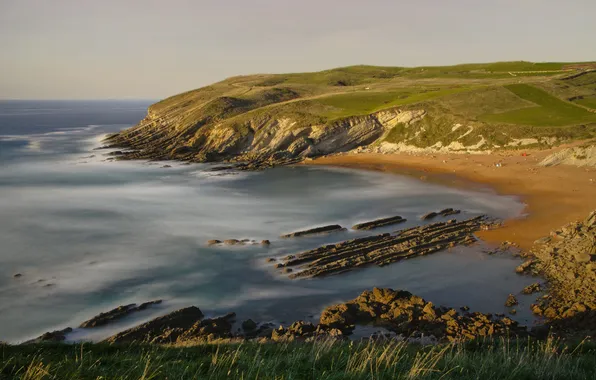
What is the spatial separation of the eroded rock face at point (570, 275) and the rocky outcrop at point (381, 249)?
485 cm

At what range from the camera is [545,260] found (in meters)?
24.3

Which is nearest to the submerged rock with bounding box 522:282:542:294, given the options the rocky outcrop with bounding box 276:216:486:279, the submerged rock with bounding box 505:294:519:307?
the submerged rock with bounding box 505:294:519:307

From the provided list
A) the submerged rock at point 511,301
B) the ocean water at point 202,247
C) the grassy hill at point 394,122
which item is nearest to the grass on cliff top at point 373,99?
the grassy hill at point 394,122

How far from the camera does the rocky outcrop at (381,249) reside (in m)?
25.1

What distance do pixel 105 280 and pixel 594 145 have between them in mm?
49177

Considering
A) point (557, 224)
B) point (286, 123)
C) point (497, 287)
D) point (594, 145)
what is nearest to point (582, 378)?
point (497, 287)

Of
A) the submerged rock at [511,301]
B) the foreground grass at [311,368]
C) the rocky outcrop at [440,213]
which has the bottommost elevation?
the submerged rock at [511,301]

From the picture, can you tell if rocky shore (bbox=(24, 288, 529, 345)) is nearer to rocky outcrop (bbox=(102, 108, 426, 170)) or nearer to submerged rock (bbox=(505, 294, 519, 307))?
submerged rock (bbox=(505, 294, 519, 307))

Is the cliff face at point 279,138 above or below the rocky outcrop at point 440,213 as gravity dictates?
above

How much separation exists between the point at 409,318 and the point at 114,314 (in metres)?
12.8

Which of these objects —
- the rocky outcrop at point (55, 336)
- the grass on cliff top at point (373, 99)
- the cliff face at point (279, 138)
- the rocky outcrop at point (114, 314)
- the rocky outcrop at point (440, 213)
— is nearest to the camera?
the rocky outcrop at point (55, 336)

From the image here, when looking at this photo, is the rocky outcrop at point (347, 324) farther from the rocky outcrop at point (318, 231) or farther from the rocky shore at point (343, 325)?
the rocky outcrop at point (318, 231)

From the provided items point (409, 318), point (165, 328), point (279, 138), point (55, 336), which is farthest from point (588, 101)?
point (55, 336)

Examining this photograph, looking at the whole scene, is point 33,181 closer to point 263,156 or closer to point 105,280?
point 263,156
